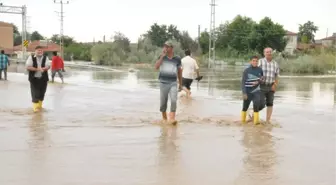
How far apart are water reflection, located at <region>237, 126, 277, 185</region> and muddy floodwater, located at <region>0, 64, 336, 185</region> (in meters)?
0.01

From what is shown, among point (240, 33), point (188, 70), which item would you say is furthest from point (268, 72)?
point (240, 33)

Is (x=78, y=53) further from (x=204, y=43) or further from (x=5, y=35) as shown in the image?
(x=5, y=35)

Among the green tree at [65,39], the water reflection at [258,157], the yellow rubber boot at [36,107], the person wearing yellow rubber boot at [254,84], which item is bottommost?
the water reflection at [258,157]

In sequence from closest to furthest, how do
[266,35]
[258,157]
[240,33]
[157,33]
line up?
[258,157], [266,35], [240,33], [157,33]

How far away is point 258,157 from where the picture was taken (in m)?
6.93

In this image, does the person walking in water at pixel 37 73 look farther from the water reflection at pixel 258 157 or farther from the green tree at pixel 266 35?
the green tree at pixel 266 35

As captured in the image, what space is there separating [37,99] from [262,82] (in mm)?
5398

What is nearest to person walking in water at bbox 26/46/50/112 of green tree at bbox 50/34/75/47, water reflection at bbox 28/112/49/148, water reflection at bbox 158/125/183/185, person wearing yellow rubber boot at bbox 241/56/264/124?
water reflection at bbox 28/112/49/148

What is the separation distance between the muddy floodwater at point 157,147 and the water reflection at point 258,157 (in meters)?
0.01

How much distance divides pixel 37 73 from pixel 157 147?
5.23 m

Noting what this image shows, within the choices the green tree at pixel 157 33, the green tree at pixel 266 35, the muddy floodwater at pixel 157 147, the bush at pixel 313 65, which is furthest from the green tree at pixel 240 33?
the muddy floodwater at pixel 157 147

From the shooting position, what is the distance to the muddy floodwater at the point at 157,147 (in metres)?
5.68

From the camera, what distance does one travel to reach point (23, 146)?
23.6 feet

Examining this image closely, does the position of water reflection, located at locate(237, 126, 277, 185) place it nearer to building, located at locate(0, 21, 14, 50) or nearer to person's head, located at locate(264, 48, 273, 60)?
person's head, located at locate(264, 48, 273, 60)
